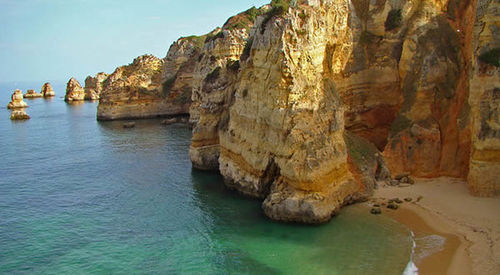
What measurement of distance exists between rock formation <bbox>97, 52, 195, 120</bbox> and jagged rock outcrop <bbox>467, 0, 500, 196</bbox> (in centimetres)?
5843

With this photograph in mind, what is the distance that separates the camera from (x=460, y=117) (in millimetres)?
32781

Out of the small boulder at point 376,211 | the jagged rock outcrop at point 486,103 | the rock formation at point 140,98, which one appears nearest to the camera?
the jagged rock outcrop at point 486,103

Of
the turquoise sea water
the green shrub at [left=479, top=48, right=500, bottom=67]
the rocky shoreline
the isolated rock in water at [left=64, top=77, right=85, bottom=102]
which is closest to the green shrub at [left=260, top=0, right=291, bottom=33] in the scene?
the rocky shoreline

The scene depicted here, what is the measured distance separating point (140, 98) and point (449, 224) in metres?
67.0

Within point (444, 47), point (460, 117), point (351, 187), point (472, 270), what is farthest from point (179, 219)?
point (444, 47)

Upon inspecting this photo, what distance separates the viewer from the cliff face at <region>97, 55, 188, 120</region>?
267 ft

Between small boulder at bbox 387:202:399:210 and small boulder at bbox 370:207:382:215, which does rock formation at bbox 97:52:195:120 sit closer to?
small boulder at bbox 387:202:399:210

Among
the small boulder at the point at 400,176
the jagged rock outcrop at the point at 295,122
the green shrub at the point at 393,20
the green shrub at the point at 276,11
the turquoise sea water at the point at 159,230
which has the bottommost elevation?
the turquoise sea water at the point at 159,230

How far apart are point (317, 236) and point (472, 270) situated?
8421mm

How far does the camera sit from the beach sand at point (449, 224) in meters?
22.2

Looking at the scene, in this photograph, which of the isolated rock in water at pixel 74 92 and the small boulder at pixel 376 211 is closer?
the small boulder at pixel 376 211

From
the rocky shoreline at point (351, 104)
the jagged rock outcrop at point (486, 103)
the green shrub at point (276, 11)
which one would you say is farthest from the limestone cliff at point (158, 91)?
the jagged rock outcrop at point (486, 103)

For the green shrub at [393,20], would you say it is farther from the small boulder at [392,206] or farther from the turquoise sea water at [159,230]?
the turquoise sea water at [159,230]

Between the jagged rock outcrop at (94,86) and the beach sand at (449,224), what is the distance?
12007 centimetres
